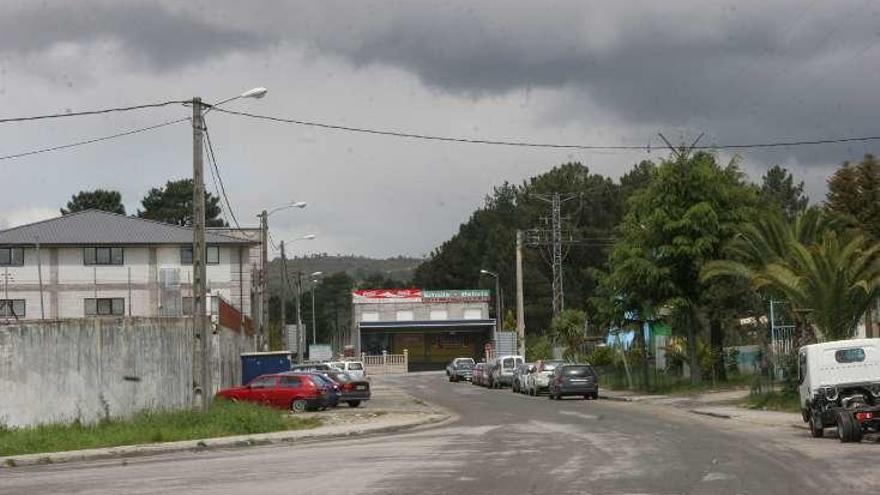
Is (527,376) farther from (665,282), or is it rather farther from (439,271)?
(439,271)

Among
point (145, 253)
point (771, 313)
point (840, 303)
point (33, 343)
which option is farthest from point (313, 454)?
point (145, 253)

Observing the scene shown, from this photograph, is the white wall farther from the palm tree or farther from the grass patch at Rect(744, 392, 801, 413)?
the palm tree

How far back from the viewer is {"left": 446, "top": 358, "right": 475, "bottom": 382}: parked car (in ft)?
250

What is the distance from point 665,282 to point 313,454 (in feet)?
85.4

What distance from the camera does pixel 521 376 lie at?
2153 inches

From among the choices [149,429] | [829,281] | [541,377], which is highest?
[829,281]

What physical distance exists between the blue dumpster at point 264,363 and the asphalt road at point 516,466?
18.8m

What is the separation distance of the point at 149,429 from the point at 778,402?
58.9 feet

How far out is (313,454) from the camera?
70.7 ft

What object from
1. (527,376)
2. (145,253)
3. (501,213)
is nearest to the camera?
(527,376)

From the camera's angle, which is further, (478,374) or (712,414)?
(478,374)

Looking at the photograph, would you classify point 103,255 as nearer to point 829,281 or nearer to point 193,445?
point 193,445

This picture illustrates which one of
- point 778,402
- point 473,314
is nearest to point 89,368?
point 778,402

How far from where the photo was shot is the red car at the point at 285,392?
36.5 meters
